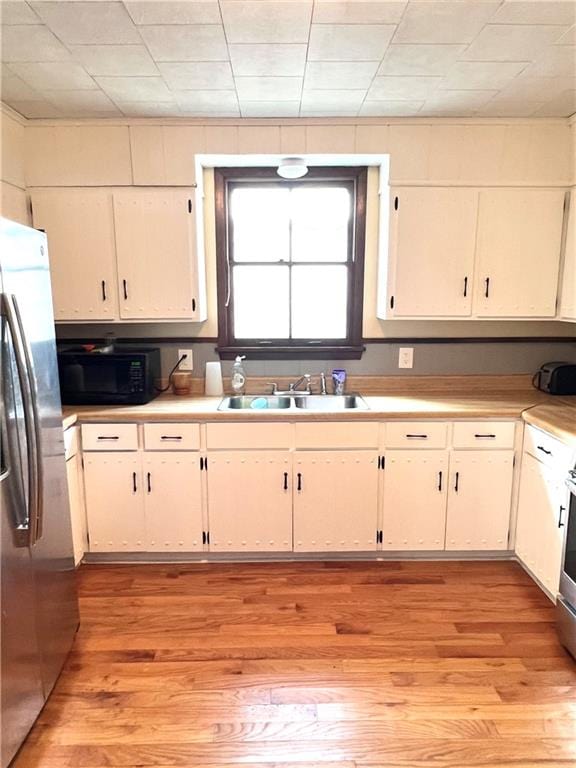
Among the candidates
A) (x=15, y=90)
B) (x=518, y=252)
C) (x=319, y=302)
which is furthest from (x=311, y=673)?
(x=15, y=90)

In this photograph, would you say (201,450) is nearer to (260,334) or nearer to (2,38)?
(260,334)

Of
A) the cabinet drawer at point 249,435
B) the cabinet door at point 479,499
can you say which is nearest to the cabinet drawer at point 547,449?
the cabinet door at point 479,499

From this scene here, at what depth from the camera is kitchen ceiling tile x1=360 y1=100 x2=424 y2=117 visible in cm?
249

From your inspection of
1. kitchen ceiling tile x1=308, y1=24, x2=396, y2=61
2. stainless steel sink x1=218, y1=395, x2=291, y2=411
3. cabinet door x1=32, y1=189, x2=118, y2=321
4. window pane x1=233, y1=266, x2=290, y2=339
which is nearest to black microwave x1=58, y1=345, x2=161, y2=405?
cabinet door x1=32, y1=189, x2=118, y2=321

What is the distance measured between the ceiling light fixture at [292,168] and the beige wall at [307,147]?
65mm

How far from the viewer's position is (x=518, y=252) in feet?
9.05

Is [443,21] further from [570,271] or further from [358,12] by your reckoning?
[570,271]

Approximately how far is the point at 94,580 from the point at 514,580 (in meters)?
2.27

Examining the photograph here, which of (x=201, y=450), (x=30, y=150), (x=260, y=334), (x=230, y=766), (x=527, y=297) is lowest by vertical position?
(x=230, y=766)

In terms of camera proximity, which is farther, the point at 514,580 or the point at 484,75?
the point at 514,580

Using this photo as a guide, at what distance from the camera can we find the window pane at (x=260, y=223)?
9.98 feet

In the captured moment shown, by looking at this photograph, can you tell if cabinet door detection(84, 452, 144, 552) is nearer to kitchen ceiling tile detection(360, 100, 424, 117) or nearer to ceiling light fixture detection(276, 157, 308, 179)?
ceiling light fixture detection(276, 157, 308, 179)

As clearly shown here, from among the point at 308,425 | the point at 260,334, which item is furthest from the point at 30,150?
the point at 308,425

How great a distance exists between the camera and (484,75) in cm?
217
